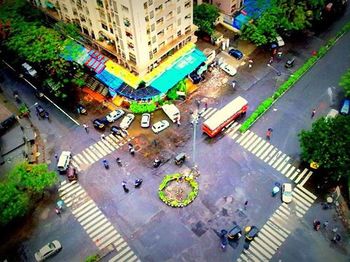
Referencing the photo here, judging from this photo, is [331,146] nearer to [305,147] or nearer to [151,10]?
[305,147]

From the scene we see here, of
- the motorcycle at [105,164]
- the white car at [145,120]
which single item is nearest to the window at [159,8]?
the white car at [145,120]

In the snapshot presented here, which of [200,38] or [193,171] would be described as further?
[200,38]

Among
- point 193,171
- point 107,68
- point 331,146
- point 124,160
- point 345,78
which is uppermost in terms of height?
point 107,68

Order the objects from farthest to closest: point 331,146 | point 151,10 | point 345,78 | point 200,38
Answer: point 200,38 → point 345,78 → point 151,10 → point 331,146

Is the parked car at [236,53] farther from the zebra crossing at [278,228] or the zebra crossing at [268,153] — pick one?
the zebra crossing at [278,228]

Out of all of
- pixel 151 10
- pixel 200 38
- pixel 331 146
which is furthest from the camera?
pixel 200 38

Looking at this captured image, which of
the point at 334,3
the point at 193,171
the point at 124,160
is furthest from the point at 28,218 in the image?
the point at 334,3

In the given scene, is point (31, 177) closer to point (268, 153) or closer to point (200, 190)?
point (200, 190)
